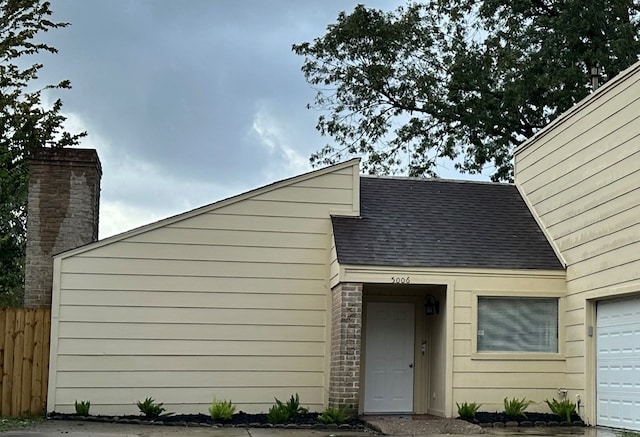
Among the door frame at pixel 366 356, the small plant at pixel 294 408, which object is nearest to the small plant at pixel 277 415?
the small plant at pixel 294 408

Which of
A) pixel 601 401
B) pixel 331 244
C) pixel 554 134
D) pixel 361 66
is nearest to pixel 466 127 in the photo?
pixel 361 66

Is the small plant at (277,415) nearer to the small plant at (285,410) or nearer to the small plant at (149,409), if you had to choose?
the small plant at (285,410)

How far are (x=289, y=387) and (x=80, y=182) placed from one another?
4.98 meters

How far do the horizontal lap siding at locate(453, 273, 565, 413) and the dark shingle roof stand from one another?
32cm

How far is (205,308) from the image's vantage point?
44.0 feet

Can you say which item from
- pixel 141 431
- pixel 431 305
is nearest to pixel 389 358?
pixel 431 305

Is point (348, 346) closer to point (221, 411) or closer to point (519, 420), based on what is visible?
point (221, 411)

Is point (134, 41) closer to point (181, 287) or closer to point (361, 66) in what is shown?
point (181, 287)

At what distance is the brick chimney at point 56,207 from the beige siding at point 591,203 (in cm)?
801

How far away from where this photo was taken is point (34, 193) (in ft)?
45.4

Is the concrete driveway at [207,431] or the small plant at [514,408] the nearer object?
the concrete driveway at [207,431]

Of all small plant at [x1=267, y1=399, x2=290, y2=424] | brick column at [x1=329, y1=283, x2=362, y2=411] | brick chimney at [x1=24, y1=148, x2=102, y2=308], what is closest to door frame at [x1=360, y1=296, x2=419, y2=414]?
brick column at [x1=329, y1=283, x2=362, y2=411]

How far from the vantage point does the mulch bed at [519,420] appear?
40.5 feet

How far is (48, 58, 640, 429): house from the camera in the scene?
500 inches
